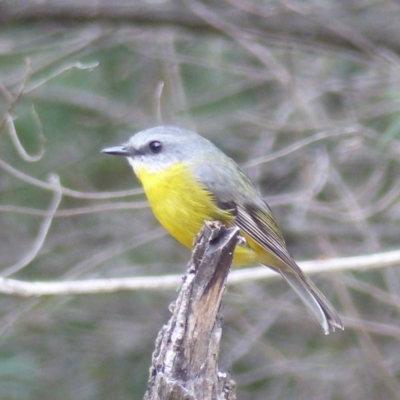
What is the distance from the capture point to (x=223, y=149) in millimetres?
8039

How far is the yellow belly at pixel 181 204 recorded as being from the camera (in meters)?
5.21

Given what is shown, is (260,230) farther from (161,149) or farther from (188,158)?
(161,149)

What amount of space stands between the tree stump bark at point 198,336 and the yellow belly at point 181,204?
1.30 m

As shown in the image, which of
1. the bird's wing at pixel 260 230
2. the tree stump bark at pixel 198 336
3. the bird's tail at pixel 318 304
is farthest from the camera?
the bird's tail at pixel 318 304

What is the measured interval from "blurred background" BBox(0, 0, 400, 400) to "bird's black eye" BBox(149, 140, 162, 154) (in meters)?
1.76

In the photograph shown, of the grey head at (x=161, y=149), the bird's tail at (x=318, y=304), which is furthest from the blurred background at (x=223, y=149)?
the grey head at (x=161, y=149)

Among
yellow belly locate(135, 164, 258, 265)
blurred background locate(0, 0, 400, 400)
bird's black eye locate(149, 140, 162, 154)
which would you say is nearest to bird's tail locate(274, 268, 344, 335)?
yellow belly locate(135, 164, 258, 265)

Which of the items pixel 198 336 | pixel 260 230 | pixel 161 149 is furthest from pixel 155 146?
pixel 198 336

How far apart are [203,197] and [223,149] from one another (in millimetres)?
2753

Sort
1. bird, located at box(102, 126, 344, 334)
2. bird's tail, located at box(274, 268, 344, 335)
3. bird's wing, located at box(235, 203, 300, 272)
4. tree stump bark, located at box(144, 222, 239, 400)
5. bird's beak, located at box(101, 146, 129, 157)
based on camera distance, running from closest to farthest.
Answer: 1. tree stump bark, located at box(144, 222, 239, 400)
2. bird, located at box(102, 126, 344, 334)
3. bird's wing, located at box(235, 203, 300, 272)
4. bird's beak, located at box(101, 146, 129, 157)
5. bird's tail, located at box(274, 268, 344, 335)

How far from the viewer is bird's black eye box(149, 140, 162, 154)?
5594 mm

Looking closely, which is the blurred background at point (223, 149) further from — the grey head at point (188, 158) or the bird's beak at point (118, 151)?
the bird's beak at point (118, 151)

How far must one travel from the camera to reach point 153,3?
7.24 meters

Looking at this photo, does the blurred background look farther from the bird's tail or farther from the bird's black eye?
the bird's black eye
